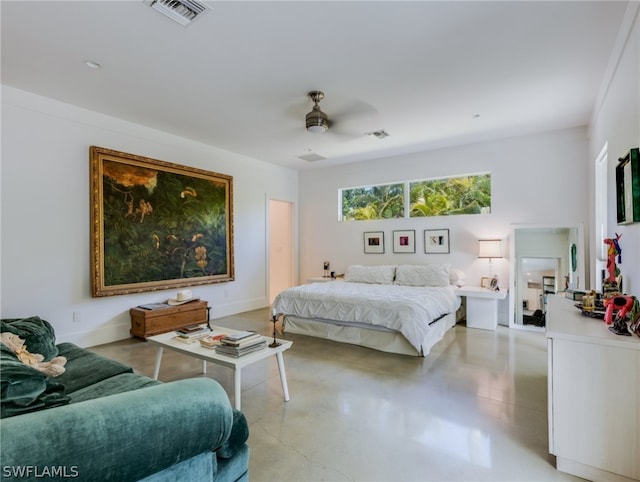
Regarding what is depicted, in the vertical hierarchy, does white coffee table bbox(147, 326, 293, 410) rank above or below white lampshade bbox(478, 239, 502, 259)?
below

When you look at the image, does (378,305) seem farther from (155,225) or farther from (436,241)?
(155,225)

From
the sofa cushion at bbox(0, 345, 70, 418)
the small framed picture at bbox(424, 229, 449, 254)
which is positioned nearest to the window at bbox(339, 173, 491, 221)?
the small framed picture at bbox(424, 229, 449, 254)

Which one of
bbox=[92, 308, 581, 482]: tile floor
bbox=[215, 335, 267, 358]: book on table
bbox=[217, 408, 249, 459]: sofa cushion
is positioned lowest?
bbox=[92, 308, 581, 482]: tile floor

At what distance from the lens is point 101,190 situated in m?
4.05

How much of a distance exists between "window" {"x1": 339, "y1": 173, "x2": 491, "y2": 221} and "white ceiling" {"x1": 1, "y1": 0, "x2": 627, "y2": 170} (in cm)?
119

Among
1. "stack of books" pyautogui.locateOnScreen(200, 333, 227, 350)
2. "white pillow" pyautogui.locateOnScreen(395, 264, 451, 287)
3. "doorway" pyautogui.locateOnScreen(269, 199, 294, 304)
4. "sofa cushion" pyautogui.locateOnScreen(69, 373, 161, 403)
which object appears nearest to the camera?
"sofa cushion" pyautogui.locateOnScreen(69, 373, 161, 403)

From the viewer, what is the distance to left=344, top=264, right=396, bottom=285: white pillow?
5531 millimetres

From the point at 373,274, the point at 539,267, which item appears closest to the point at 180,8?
the point at 373,274

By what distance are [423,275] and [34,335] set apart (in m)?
4.73

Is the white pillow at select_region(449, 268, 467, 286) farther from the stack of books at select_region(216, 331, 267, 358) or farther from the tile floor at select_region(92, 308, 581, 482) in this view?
the stack of books at select_region(216, 331, 267, 358)

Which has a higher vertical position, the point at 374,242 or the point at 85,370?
the point at 374,242

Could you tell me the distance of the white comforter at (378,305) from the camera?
3578 millimetres

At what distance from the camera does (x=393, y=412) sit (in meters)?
2.41

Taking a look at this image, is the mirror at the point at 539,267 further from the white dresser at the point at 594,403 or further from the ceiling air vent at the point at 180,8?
the ceiling air vent at the point at 180,8
